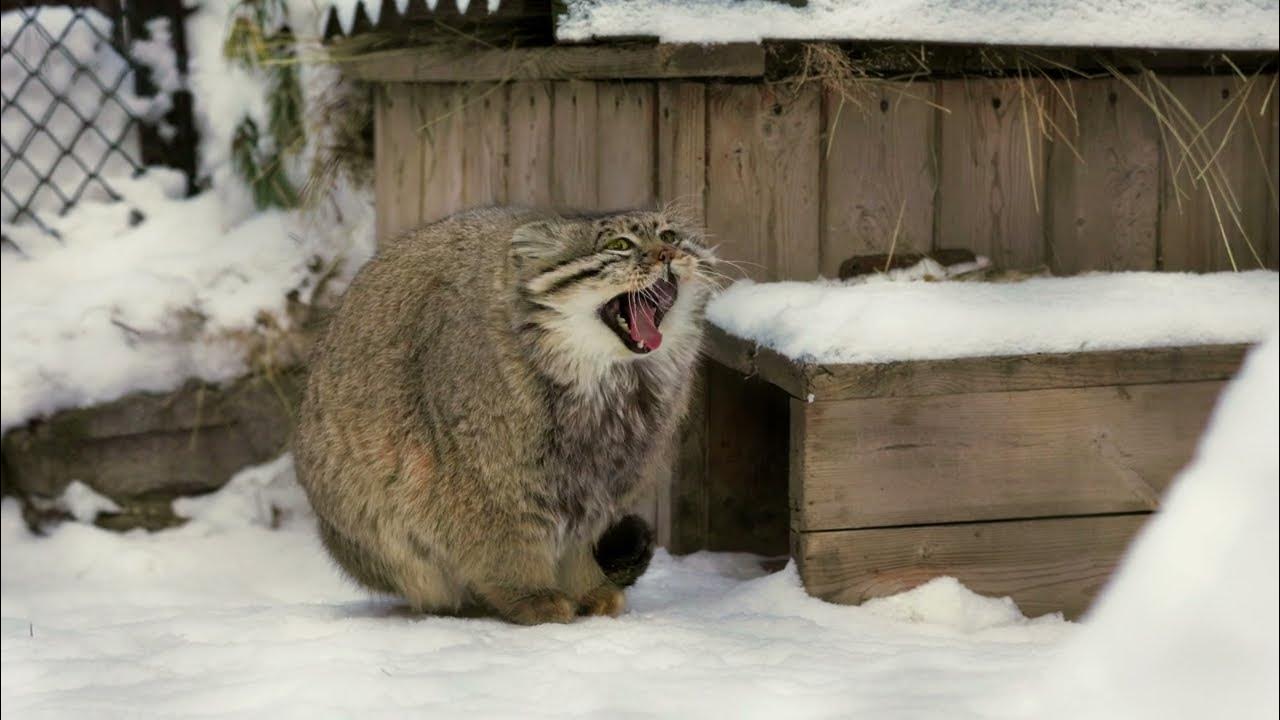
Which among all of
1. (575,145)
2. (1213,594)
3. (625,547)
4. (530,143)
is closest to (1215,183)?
(575,145)

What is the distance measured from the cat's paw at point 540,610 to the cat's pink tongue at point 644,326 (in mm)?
646

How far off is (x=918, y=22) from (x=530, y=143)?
4.09 ft

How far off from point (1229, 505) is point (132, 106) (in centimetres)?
550

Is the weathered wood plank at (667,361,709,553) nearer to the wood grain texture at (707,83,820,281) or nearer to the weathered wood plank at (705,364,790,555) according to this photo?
the weathered wood plank at (705,364,790,555)

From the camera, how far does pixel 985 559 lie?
156 inches

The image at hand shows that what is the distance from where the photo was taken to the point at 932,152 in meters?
4.45

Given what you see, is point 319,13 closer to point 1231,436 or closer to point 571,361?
point 571,361

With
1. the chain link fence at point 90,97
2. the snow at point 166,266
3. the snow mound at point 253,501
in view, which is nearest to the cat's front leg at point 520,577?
the snow mound at point 253,501

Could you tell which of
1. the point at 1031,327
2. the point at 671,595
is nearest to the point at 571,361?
the point at 671,595

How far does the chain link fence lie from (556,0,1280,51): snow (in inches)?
118

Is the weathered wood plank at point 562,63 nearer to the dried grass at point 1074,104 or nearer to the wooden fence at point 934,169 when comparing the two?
the wooden fence at point 934,169

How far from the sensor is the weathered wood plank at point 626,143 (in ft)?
14.8

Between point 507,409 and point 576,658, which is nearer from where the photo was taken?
point 576,658

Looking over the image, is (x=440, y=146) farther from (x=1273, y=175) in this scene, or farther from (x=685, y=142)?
(x=1273, y=175)
